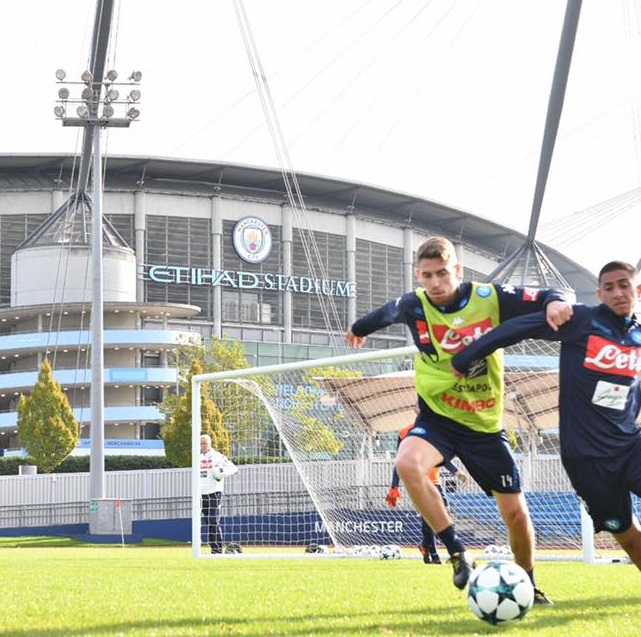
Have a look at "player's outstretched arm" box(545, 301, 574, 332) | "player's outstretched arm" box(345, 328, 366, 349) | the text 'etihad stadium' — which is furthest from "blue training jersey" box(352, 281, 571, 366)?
the text 'etihad stadium'

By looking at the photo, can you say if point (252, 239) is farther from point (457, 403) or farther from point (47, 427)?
point (457, 403)

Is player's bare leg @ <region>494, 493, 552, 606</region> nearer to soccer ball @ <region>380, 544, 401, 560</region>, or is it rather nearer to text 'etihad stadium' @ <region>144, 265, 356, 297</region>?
soccer ball @ <region>380, 544, 401, 560</region>

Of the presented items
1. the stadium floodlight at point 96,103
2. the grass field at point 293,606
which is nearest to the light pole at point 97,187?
the stadium floodlight at point 96,103

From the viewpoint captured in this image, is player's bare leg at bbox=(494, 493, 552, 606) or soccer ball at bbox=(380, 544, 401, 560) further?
soccer ball at bbox=(380, 544, 401, 560)

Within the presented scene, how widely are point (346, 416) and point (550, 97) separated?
862 inches

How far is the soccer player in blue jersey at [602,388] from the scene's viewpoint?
5.93 m

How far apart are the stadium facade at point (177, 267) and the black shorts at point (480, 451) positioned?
56526 millimetres

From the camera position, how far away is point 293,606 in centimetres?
668

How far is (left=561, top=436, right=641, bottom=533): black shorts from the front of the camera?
5.92m

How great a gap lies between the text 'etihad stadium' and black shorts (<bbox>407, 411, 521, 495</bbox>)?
72536 mm

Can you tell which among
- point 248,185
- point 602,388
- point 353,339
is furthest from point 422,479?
point 248,185

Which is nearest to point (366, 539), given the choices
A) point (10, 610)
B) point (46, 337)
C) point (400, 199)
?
point (10, 610)

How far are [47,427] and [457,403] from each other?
153 feet

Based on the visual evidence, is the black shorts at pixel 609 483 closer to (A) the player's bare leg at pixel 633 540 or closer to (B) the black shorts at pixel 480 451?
(A) the player's bare leg at pixel 633 540
